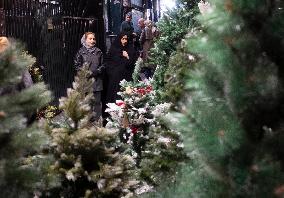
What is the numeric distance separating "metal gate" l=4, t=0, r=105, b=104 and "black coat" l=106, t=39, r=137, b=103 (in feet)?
5.75

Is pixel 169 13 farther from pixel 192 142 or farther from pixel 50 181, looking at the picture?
pixel 192 142

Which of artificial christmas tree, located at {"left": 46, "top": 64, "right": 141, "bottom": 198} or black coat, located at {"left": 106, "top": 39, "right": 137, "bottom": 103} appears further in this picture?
black coat, located at {"left": 106, "top": 39, "right": 137, "bottom": 103}

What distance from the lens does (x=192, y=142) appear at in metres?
1.89

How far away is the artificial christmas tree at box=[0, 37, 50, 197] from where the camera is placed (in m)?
2.07

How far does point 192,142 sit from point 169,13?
6513 millimetres

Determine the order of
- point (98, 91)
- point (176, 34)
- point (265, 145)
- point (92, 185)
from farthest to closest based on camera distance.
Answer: point (98, 91) → point (176, 34) → point (92, 185) → point (265, 145)

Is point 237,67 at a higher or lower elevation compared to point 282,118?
higher

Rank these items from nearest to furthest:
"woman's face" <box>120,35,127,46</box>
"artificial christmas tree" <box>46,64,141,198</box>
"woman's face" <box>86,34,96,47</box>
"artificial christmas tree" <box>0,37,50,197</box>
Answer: "artificial christmas tree" <box>0,37,50,197</box>, "artificial christmas tree" <box>46,64,141,198</box>, "woman's face" <box>86,34,96,47</box>, "woman's face" <box>120,35,127,46</box>

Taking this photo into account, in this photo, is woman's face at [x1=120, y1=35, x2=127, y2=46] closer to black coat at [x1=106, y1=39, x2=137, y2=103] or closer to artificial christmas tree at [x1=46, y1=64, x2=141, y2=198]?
black coat at [x1=106, y1=39, x2=137, y2=103]

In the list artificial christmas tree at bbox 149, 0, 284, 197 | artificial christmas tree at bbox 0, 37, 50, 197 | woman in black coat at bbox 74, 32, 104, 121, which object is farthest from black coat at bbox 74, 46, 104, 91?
artificial christmas tree at bbox 149, 0, 284, 197

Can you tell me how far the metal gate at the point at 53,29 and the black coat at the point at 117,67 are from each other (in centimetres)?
175

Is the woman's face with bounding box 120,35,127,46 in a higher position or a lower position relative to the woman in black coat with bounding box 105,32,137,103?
higher

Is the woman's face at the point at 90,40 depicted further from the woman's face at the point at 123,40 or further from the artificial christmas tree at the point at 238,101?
the artificial christmas tree at the point at 238,101

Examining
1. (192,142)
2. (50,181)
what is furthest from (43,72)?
(192,142)
